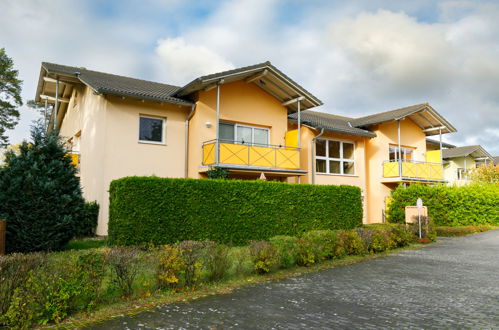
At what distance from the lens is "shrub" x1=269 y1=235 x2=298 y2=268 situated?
896 centimetres

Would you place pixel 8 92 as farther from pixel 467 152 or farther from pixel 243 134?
pixel 467 152

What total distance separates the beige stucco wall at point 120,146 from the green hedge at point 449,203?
12.0 m

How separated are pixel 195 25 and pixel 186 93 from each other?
550 cm

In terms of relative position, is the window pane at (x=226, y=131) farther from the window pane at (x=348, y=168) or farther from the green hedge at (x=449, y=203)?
the green hedge at (x=449, y=203)

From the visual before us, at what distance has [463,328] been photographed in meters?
5.07

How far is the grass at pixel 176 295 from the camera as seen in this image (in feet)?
18.1

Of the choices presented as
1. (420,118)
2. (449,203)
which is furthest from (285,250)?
(420,118)

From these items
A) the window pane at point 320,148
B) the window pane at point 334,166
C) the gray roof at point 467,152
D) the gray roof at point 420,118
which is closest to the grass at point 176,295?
the window pane at point 320,148

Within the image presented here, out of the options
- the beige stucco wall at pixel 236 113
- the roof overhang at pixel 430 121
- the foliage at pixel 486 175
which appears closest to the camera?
the beige stucco wall at pixel 236 113

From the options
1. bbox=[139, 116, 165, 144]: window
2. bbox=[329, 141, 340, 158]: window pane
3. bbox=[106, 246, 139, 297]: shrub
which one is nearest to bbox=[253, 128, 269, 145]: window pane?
bbox=[139, 116, 165, 144]: window

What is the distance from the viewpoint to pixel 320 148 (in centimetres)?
2125

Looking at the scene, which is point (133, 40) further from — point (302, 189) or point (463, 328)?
point (463, 328)

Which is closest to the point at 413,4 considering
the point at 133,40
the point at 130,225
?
the point at 133,40

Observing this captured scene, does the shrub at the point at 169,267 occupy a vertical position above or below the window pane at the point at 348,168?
below
